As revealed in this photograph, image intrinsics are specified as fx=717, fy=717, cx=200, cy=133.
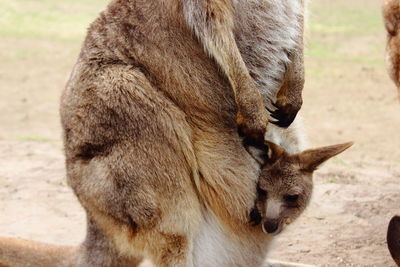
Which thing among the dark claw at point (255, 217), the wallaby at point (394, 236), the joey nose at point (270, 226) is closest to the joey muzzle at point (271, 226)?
the joey nose at point (270, 226)

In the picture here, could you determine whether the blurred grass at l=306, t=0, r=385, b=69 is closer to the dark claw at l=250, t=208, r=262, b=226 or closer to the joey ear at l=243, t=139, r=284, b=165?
the joey ear at l=243, t=139, r=284, b=165

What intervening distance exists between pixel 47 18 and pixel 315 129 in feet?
26.6

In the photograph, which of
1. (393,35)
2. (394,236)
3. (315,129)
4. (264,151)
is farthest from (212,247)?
(315,129)

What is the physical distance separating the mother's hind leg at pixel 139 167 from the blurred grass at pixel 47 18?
10.7 metres

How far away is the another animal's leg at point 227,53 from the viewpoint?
4.10 meters

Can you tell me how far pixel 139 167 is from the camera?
402 centimetres

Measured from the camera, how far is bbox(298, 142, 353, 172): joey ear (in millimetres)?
4164

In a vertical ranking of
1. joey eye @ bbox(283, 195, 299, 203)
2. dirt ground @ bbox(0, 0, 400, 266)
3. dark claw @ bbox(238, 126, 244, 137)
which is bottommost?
dirt ground @ bbox(0, 0, 400, 266)

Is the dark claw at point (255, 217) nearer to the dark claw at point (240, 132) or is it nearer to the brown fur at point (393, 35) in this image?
the dark claw at point (240, 132)

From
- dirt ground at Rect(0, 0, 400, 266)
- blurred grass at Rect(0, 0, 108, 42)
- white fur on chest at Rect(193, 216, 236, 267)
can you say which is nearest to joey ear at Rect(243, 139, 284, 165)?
white fur on chest at Rect(193, 216, 236, 267)

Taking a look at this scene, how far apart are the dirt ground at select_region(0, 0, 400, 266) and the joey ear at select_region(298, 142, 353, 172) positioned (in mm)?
643

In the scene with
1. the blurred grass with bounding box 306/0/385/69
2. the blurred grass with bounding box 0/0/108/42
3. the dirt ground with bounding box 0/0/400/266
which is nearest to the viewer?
the dirt ground with bounding box 0/0/400/266

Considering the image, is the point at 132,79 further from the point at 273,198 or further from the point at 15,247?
the point at 15,247

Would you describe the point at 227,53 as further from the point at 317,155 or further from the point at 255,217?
the point at 255,217
